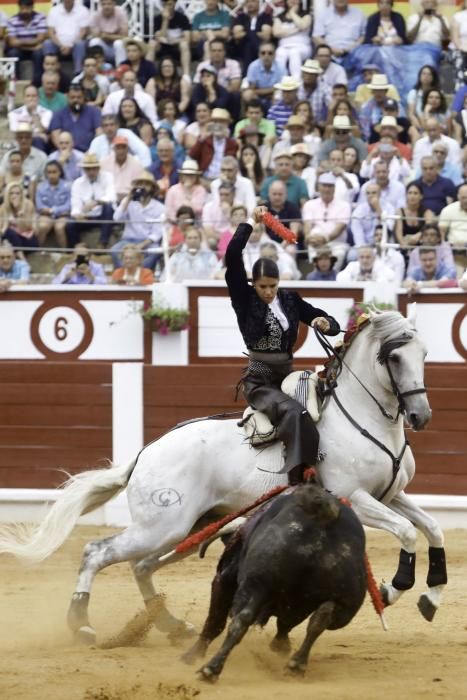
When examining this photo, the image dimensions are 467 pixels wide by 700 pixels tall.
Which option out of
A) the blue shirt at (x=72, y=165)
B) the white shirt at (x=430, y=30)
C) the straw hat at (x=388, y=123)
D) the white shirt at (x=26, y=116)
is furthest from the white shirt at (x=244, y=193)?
the white shirt at (x=430, y=30)

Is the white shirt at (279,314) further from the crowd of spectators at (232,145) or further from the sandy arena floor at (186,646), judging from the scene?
the crowd of spectators at (232,145)

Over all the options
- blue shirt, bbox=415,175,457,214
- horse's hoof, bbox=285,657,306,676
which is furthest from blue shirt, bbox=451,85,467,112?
horse's hoof, bbox=285,657,306,676

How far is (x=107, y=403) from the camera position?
11344 mm

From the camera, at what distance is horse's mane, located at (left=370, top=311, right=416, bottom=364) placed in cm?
698

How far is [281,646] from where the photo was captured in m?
6.44

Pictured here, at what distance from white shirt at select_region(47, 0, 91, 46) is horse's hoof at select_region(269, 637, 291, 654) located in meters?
10.7

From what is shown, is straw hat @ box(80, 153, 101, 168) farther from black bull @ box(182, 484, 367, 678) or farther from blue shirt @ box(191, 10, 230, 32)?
black bull @ box(182, 484, 367, 678)

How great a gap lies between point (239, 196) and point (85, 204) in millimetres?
1589

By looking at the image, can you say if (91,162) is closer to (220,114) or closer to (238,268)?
(220,114)

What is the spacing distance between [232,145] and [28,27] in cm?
366

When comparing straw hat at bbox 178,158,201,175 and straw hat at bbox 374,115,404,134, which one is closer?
straw hat at bbox 178,158,201,175

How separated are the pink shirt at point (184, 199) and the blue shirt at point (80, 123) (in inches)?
64.0

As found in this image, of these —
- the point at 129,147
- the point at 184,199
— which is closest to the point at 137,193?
the point at 184,199

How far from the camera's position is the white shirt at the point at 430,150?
13.5 meters
